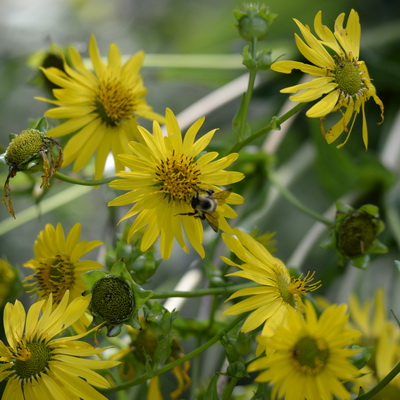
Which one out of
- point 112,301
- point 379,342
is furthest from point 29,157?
point 379,342

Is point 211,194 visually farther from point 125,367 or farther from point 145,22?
point 145,22

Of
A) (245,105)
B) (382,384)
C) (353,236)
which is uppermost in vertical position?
(245,105)

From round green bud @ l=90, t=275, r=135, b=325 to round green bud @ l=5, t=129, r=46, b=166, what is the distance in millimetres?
99

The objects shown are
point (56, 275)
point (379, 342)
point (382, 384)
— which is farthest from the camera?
point (379, 342)

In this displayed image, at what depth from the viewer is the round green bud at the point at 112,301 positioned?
0.42 metres

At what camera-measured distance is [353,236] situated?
513mm

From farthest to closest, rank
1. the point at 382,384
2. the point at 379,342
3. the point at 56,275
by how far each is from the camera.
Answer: the point at 379,342
the point at 56,275
the point at 382,384

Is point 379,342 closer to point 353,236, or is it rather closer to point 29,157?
point 353,236

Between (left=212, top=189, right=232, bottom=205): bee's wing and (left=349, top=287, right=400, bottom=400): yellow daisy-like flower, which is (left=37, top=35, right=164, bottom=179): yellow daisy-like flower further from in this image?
(left=349, top=287, right=400, bottom=400): yellow daisy-like flower

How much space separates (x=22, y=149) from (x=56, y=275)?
10cm

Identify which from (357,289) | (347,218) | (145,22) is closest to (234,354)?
(347,218)

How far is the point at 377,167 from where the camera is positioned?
71 centimetres

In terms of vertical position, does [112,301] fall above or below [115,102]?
below

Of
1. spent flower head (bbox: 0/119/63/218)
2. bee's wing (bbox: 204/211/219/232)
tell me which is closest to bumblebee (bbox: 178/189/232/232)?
bee's wing (bbox: 204/211/219/232)
